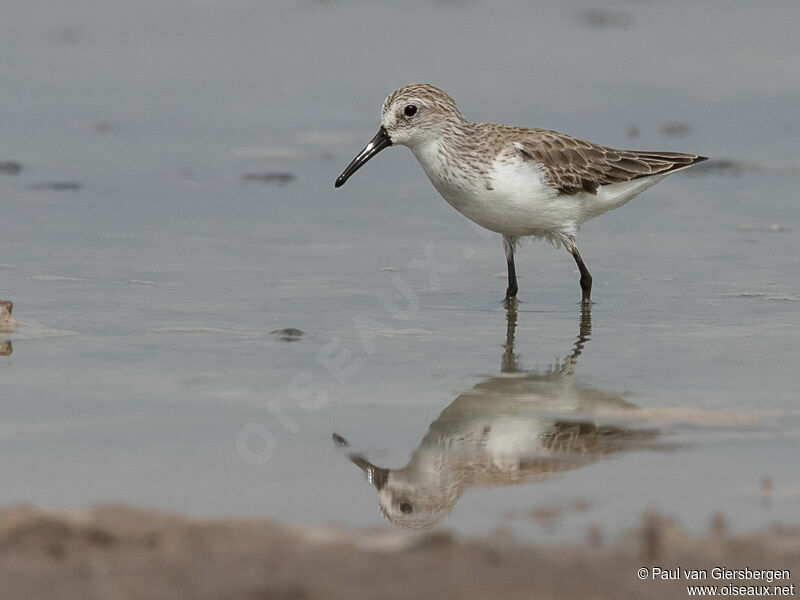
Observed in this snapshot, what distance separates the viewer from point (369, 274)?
32.7ft

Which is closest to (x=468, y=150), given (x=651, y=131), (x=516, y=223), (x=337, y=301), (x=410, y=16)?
(x=516, y=223)

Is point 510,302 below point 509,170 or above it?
below

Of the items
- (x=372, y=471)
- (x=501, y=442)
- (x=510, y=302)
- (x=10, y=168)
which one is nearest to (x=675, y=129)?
(x=510, y=302)

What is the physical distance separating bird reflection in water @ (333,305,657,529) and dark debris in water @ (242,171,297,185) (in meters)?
5.36

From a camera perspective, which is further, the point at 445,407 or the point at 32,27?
the point at 32,27

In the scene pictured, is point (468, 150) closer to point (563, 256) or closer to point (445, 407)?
point (563, 256)

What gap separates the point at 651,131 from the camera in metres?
14.1

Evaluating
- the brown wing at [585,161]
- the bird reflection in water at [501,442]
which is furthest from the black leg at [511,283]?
the bird reflection in water at [501,442]

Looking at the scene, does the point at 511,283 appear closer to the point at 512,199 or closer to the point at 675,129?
the point at 512,199

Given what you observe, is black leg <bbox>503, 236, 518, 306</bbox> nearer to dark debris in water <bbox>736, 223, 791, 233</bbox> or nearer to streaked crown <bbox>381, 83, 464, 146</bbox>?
streaked crown <bbox>381, 83, 464, 146</bbox>

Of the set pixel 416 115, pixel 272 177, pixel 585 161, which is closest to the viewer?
pixel 416 115

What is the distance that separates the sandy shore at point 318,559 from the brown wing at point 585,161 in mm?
4786

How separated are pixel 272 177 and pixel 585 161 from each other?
350 centimetres

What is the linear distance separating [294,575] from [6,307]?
406 centimetres
